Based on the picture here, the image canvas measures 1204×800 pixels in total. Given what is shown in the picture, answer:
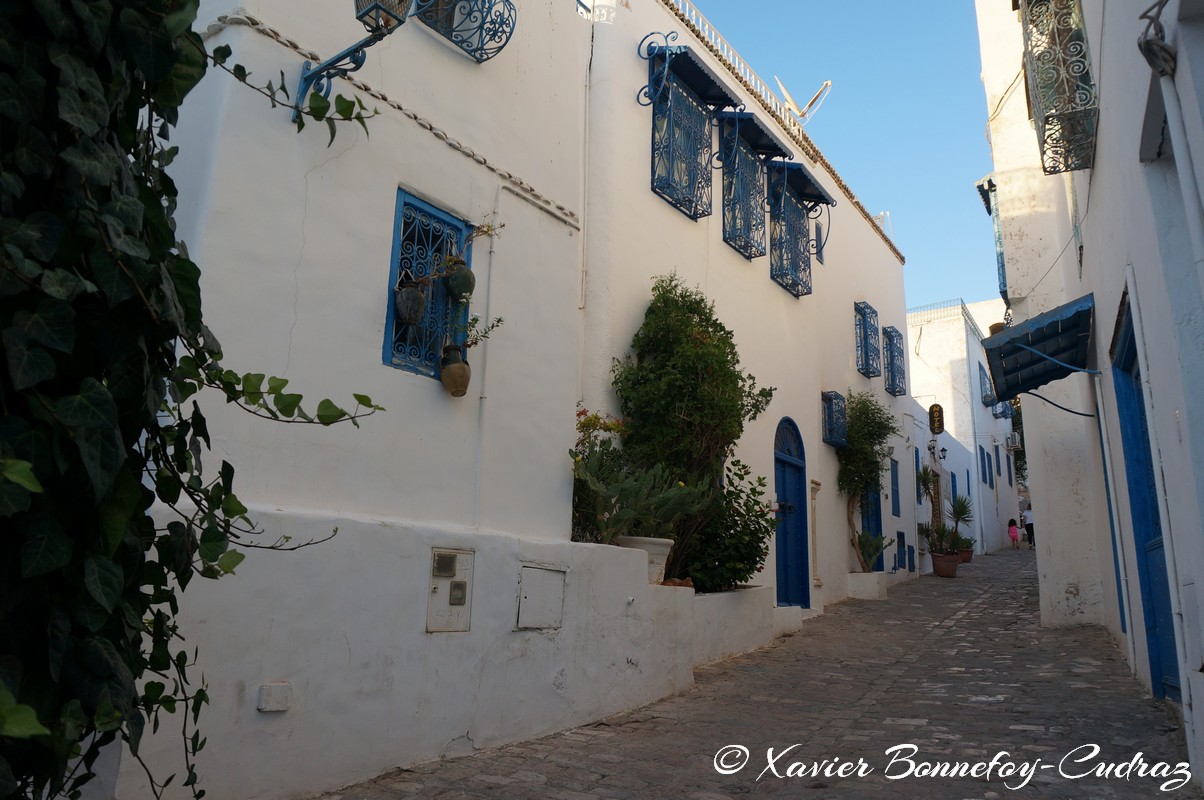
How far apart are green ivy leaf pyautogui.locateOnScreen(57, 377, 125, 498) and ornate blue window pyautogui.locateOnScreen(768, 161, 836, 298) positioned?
1036 centimetres

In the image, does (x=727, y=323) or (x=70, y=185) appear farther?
(x=727, y=323)

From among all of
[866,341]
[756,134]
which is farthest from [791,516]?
[866,341]

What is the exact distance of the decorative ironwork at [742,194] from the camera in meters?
10.4

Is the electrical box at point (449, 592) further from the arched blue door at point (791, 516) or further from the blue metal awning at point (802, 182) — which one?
the blue metal awning at point (802, 182)

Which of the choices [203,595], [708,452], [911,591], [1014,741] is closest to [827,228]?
[911,591]

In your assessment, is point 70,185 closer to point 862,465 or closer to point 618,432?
point 618,432

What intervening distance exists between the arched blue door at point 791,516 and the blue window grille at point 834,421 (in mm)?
1550

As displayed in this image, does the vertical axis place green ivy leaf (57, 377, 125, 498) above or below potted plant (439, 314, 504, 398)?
below

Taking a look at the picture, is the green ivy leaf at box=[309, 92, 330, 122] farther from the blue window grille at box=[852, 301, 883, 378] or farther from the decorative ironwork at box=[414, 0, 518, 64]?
the blue window grille at box=[852, 301, 883, 378]

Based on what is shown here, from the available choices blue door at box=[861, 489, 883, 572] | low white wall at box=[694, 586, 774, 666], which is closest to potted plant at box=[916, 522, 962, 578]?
blue door at box=[861, 489, 883, 572]

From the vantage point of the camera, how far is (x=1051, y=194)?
1092cm

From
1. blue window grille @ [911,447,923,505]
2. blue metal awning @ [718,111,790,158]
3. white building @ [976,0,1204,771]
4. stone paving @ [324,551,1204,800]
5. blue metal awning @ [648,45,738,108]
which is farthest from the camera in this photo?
blue window grille @ [911,447,923,505]

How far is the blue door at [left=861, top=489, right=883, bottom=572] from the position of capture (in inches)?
559

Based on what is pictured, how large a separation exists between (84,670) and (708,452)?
22.4 ft
